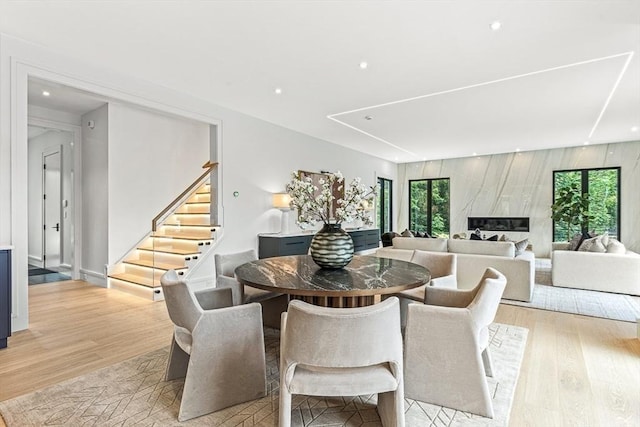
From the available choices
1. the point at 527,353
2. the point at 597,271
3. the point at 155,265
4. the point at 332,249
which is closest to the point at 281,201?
the point at 155,265

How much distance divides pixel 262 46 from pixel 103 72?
205 cm

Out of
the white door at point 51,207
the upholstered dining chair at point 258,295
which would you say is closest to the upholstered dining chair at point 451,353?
the upholstered dining chair at point 258,295

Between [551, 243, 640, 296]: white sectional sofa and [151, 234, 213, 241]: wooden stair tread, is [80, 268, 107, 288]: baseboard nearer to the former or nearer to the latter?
[151, 234, 213, 241]: wooden stair tread

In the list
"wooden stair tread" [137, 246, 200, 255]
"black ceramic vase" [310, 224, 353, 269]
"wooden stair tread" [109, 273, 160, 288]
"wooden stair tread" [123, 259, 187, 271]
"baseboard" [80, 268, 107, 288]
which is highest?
"black ceramic vase" [310, 224, 353, 269]

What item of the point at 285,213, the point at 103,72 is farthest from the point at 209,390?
the point at 285,213

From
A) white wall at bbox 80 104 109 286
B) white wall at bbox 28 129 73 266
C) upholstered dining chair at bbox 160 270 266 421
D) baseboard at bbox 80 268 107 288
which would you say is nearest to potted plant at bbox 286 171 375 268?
upholstered dining chair at bbox 160 270 266 421

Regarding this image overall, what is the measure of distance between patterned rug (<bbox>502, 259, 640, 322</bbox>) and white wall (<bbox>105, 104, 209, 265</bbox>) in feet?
19.5

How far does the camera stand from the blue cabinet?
2.90 meters

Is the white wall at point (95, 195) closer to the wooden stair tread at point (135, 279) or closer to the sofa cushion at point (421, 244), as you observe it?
the wooden stair tread at point (135, 279)

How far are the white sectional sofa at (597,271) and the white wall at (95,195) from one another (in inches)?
291

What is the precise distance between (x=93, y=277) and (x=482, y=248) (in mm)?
6337

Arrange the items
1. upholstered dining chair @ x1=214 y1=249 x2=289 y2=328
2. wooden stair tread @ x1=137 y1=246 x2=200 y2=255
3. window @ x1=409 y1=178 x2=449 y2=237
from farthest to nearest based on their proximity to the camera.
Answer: window @ x1=409 y1=178 x2=449 y2=237
wooden stair tread @ x1=137 y1=246 x2=200 y2=255
upholstered dining chair @ x1=214 y1=249 x2=289 y2=328

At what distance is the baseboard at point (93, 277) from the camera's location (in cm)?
534

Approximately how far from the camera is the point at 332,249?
251 centimetres
